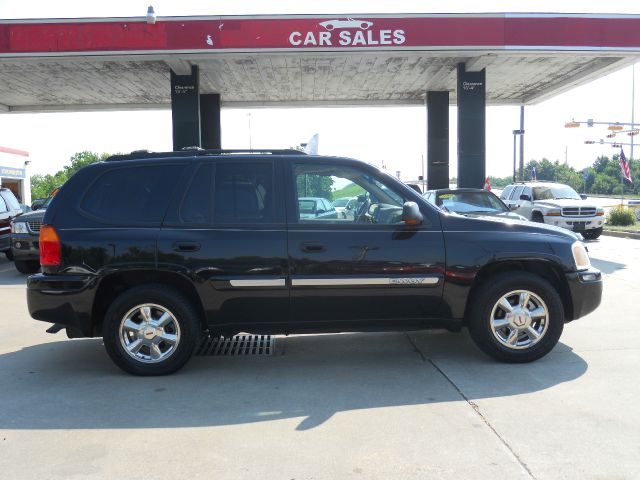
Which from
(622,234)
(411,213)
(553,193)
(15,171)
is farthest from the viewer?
(15,171)

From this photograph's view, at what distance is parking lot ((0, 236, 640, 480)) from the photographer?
326 centimetres

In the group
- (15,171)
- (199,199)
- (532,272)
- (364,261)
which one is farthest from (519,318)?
(15,171)

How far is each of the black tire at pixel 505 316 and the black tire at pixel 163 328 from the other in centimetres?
247

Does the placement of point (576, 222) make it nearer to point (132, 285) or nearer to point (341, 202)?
point (341, 202)

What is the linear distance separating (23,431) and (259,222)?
2.33 metres

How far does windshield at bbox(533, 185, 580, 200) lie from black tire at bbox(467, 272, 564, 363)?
13575 mm

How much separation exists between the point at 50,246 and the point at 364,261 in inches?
106

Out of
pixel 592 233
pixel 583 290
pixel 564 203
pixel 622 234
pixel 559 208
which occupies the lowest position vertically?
pixel 622 234

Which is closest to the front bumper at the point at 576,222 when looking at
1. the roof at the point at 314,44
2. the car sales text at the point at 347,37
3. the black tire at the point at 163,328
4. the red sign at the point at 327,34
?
the roof at the point at 314,44

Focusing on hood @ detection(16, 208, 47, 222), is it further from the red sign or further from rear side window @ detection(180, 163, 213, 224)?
rear side window @ detection(180, 163, 213, 224)

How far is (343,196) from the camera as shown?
16.4 feet

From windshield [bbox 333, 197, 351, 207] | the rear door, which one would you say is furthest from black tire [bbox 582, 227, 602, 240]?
the rear door

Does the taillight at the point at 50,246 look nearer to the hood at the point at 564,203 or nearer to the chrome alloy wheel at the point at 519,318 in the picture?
the chrome alloy wheel at the point at 519,318

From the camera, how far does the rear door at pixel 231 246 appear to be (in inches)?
187
